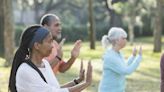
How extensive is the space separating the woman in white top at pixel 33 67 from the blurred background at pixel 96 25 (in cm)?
837

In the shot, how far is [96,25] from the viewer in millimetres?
62156

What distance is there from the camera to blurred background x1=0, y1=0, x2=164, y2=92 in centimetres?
1841

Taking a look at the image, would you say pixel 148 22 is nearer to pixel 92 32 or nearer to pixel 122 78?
pixel 92 32

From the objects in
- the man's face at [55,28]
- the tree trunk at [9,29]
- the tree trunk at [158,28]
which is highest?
the man's face at [55,28]

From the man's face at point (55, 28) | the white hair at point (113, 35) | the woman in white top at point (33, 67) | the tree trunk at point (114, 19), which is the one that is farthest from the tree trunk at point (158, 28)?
the tree trunk at point (114, 19)

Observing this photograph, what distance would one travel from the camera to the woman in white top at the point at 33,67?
385cm

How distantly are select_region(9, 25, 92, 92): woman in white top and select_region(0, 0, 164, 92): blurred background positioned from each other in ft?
27.5

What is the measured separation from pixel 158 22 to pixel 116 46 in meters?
19.3

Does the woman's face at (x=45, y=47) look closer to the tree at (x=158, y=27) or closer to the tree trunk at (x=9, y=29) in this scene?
the tree trunk at (x=9, y=29)

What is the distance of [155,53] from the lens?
26.0 m

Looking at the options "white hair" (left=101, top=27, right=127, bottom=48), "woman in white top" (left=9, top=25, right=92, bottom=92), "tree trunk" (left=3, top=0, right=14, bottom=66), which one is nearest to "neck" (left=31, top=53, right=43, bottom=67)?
"woman in white top" (left=9, top=25, right=92, bottom=92)

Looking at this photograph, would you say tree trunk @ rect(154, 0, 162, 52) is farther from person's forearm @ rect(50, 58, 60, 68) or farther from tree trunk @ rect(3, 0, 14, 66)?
person's forearm @ rect(50, 58, 60, 68)

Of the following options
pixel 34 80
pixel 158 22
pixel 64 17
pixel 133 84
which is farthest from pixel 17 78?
pixel 64 17

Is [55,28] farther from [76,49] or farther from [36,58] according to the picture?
[36,58]
